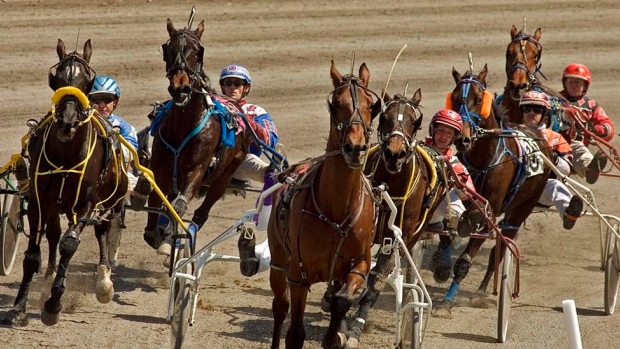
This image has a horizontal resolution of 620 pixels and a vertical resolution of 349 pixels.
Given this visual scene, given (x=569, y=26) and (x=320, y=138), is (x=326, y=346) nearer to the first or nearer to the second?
(x=320, y=138)

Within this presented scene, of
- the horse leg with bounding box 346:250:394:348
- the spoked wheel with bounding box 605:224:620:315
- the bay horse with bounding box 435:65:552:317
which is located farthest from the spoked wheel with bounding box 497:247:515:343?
the horse leg with bounding box 346:250:394:348

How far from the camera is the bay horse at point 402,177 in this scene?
7938mm

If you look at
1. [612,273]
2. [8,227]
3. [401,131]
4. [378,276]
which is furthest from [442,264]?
[8,227]

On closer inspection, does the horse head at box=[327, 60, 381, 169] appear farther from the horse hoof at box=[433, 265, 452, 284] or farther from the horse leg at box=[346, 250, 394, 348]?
the horse hoof at box=[433, 265, 452, 284]

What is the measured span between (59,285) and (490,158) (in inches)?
150

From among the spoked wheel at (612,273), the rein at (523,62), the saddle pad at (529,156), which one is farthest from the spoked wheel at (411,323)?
the rein at (523,62)

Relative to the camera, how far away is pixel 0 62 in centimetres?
1792

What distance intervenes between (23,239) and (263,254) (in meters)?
4.20

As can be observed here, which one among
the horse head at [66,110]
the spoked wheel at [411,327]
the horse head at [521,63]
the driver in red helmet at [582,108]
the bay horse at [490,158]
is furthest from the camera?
the driver in red helmet at [582,108]

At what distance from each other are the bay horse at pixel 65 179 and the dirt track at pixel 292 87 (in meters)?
0.33

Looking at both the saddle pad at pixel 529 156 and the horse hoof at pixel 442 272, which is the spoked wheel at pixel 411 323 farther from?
the saddle pad at pixel 529 156

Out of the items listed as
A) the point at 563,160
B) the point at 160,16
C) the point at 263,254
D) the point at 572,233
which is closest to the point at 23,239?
the point at 263,254

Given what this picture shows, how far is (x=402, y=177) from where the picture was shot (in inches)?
346

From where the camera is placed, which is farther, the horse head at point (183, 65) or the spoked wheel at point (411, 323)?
the horse head at point (183, 65)
